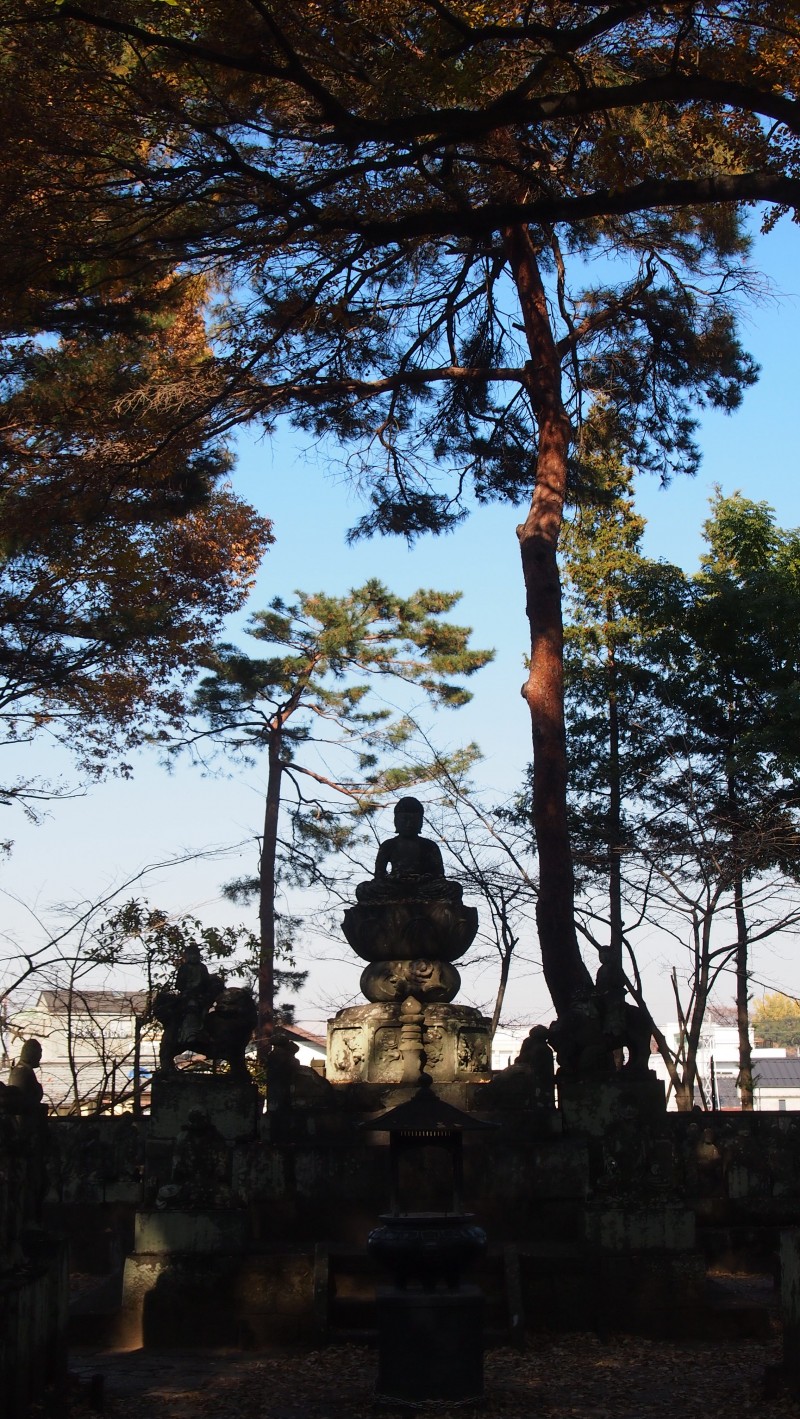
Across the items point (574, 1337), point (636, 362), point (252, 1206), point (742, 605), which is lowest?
point (574, 1337)

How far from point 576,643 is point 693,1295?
13.7 metres

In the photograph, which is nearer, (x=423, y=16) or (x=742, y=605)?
(x=423, y=16)

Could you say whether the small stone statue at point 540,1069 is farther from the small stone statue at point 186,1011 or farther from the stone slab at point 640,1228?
the small stone statue at point 186,1011

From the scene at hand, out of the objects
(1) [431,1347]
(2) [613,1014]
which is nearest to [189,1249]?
(1) [431,1347]

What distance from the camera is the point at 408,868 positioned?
11992 millimetres

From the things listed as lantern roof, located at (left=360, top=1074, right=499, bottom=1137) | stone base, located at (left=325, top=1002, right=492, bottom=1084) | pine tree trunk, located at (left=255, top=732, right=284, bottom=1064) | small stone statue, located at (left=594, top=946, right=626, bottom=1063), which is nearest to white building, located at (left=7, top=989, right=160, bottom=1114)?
pine tree trunk, located at (left=255, top=732, right=284, bottom=1064)

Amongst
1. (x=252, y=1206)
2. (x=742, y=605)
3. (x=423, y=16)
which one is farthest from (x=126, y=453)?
(x=742, y=605)

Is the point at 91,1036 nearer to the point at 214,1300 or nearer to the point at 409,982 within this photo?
the point at 409,982

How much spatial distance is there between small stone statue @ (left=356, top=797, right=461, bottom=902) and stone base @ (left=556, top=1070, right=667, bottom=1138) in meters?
2.09

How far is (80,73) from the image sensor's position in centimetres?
805

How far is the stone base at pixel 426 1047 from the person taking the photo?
11.0 m

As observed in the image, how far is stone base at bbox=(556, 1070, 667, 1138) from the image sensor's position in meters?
10.1

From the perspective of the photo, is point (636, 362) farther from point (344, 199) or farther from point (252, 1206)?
point (252, 1206)

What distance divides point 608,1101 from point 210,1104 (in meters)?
2.95
